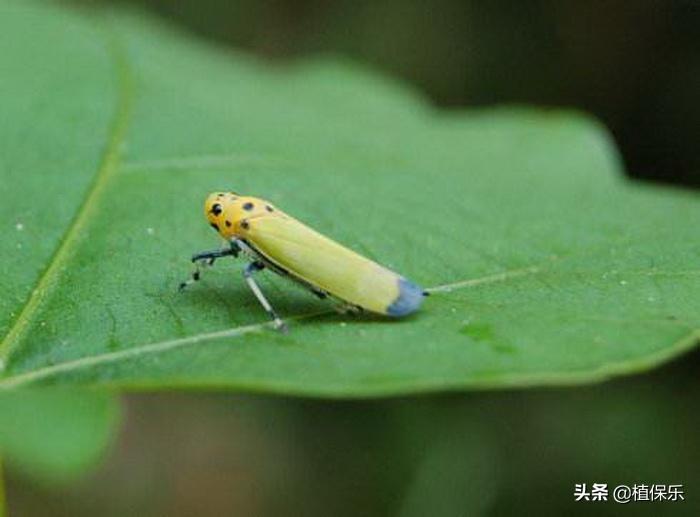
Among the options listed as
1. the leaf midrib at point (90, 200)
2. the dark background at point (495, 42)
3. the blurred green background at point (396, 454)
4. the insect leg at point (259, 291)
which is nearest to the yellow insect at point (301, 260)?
the insect leg at point (259, 291)

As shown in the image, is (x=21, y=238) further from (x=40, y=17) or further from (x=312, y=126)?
(x=40, y=17)

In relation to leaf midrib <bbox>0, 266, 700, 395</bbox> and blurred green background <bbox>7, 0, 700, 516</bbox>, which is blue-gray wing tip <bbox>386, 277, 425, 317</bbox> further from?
blurred green background <bbox>7, 0, 700, 516</bbox>

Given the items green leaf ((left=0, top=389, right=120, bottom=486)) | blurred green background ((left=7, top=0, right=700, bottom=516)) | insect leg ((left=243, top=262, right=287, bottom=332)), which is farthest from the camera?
blurred green background ((left=7, top=0, right=700, bottom=516))

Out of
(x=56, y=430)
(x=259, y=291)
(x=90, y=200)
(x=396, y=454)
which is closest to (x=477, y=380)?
(x=56, y=430)

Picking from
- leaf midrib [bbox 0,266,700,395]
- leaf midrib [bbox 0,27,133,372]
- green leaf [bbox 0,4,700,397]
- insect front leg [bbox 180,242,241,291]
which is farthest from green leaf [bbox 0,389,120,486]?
insect front leg [bbox 180,242,241,291]

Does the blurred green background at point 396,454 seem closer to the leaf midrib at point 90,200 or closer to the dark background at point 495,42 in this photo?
the leaf midrib at point 90,200
